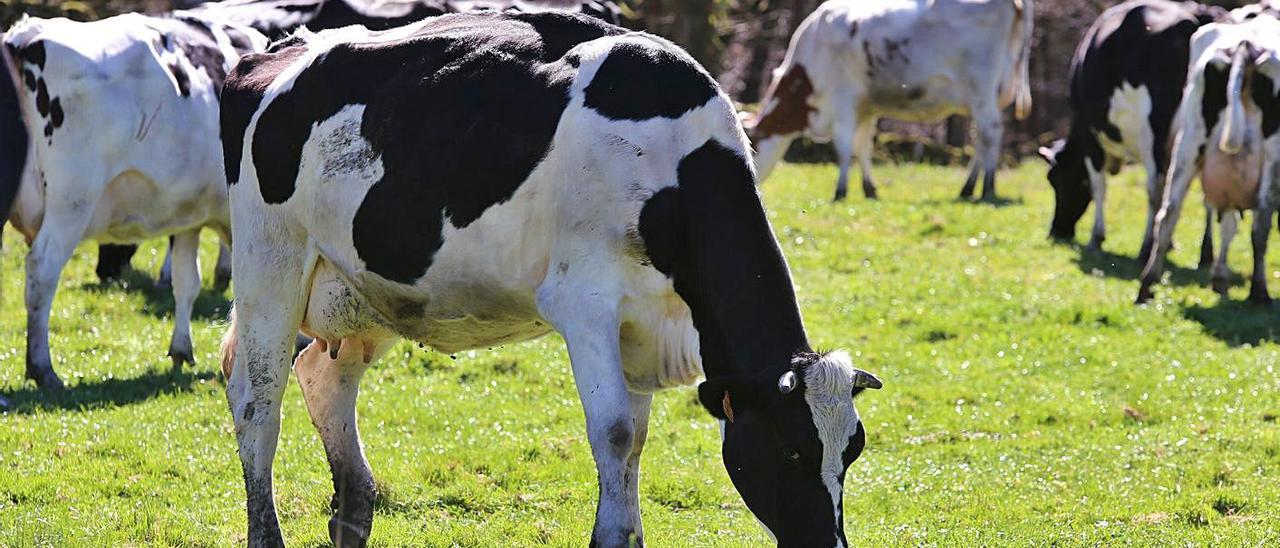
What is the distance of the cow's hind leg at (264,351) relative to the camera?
6.57m

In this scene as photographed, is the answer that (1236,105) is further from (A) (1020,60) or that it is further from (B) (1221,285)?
(A) (1020,60)

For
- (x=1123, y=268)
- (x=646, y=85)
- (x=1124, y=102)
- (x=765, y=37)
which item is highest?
(x=646, y=85)

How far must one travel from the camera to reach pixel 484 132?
19.3 ft

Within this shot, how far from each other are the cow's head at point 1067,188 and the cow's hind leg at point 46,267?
10601mm

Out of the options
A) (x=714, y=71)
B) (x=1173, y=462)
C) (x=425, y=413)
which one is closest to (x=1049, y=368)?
(x=1173, y=462)

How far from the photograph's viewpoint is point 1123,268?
15367 mm

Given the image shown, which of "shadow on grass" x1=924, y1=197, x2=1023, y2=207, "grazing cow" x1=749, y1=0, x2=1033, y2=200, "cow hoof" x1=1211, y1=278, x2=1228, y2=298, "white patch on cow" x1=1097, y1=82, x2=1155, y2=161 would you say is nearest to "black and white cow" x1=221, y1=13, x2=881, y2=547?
"cow hoof" x1=1211, y1=278, x2=1228, y2=298

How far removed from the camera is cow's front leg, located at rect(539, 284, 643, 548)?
17.9 ft

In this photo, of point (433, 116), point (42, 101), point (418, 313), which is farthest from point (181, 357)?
point (433, 116)

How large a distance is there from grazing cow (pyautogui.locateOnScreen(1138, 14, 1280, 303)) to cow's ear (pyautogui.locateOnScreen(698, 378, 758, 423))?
8166 mm

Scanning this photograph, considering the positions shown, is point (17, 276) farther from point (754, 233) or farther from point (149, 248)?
point (754, 233)

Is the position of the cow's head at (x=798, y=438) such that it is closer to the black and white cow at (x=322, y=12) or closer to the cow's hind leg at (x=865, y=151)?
the black and white cow at (x=322, y=12)

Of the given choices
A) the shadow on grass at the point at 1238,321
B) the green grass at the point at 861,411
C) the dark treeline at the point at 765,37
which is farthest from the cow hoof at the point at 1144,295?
the dark treeline at the point at 765,37

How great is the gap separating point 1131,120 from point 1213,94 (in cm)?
279
